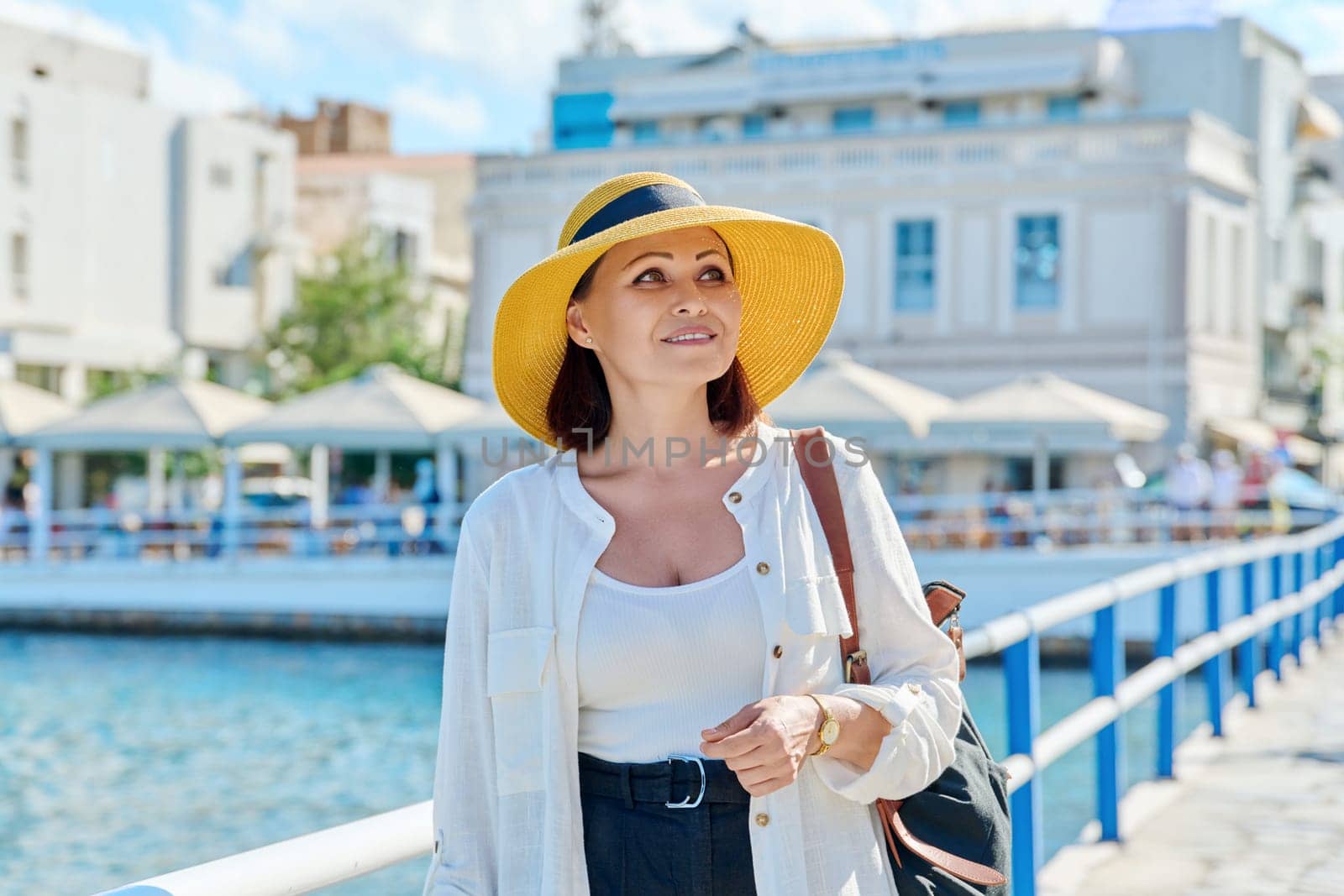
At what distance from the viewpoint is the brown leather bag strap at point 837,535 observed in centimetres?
223

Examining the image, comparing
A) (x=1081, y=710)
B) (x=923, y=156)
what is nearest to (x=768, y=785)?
(x=1081, y=710)

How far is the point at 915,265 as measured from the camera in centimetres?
2931

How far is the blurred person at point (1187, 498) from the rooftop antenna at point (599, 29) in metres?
34.0

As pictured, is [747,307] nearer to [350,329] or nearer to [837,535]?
[837,535]

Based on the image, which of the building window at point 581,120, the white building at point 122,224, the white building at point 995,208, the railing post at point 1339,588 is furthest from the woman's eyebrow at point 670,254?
the building window at point 581,120

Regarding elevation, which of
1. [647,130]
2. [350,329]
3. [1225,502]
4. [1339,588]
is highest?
[647,130]

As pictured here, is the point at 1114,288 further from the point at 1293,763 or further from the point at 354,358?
the point at 1293,763

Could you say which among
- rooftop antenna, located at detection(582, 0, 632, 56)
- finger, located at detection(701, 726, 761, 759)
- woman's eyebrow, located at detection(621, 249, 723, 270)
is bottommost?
finger, located at detection(701, 726, 761, 759)

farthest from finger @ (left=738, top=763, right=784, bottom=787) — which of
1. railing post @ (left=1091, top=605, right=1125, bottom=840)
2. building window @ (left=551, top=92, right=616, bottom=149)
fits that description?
building window @ (left=551, top=92, right=616, bottom=149)

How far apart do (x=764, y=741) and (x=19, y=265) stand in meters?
36.9

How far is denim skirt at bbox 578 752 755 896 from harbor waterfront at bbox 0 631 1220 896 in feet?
34.3

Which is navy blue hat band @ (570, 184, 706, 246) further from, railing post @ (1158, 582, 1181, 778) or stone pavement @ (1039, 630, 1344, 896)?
railing post @ (1158, 582, 1181, 778)

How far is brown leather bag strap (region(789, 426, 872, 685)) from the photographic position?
7.32 feet

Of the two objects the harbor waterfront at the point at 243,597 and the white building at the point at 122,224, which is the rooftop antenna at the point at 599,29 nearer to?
the white building at the point at 122,224
